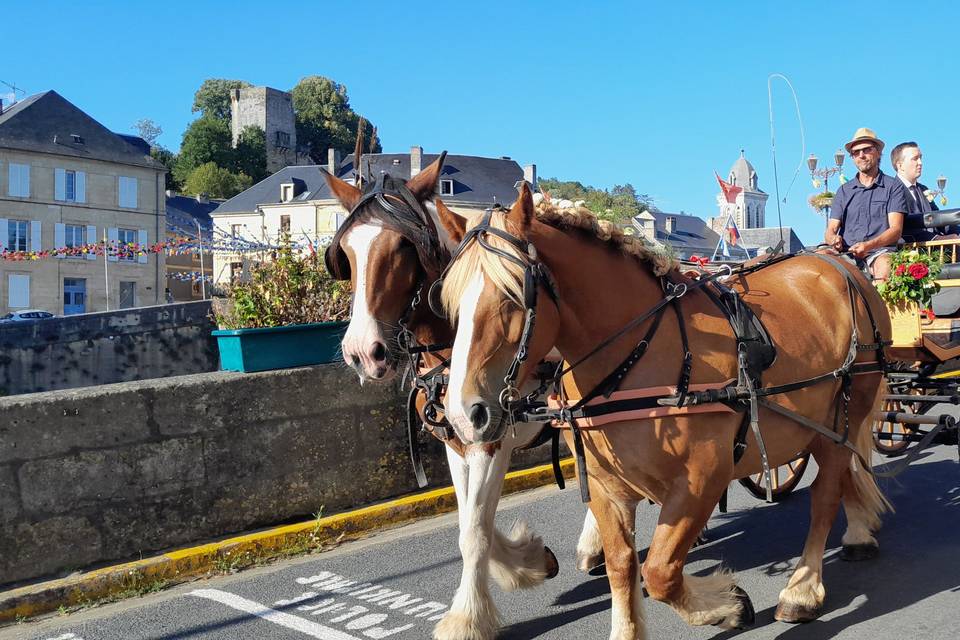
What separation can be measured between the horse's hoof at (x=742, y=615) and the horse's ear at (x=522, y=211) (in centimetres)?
206

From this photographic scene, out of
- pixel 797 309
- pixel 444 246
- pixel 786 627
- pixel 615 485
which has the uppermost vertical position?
pixel 444 246

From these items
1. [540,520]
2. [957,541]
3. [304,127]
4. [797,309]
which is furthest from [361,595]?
[304,127]

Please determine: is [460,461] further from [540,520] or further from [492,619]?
[540,520]

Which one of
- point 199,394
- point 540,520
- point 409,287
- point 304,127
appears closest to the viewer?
point 409,287

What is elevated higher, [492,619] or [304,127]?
[304,127]

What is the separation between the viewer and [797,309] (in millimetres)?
4453

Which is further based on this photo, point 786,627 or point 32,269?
point 32,269

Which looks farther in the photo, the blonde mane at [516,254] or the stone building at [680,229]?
the stone building at [680,229]

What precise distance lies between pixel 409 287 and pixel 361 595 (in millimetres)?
1953

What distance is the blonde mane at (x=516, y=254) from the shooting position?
3070 millimetres

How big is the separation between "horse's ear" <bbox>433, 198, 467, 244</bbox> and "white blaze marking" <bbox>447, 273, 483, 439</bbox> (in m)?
0.82

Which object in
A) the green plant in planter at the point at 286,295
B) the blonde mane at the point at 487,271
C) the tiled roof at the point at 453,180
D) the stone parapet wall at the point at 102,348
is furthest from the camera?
the tiled roof at the point at 453,180

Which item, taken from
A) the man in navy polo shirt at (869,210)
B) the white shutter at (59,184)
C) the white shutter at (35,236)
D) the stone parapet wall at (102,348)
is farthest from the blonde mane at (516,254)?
the white shutter at (59,184)

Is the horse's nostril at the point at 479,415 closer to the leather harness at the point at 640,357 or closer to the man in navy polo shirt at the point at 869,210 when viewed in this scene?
the leather harness at the point at 640,357
